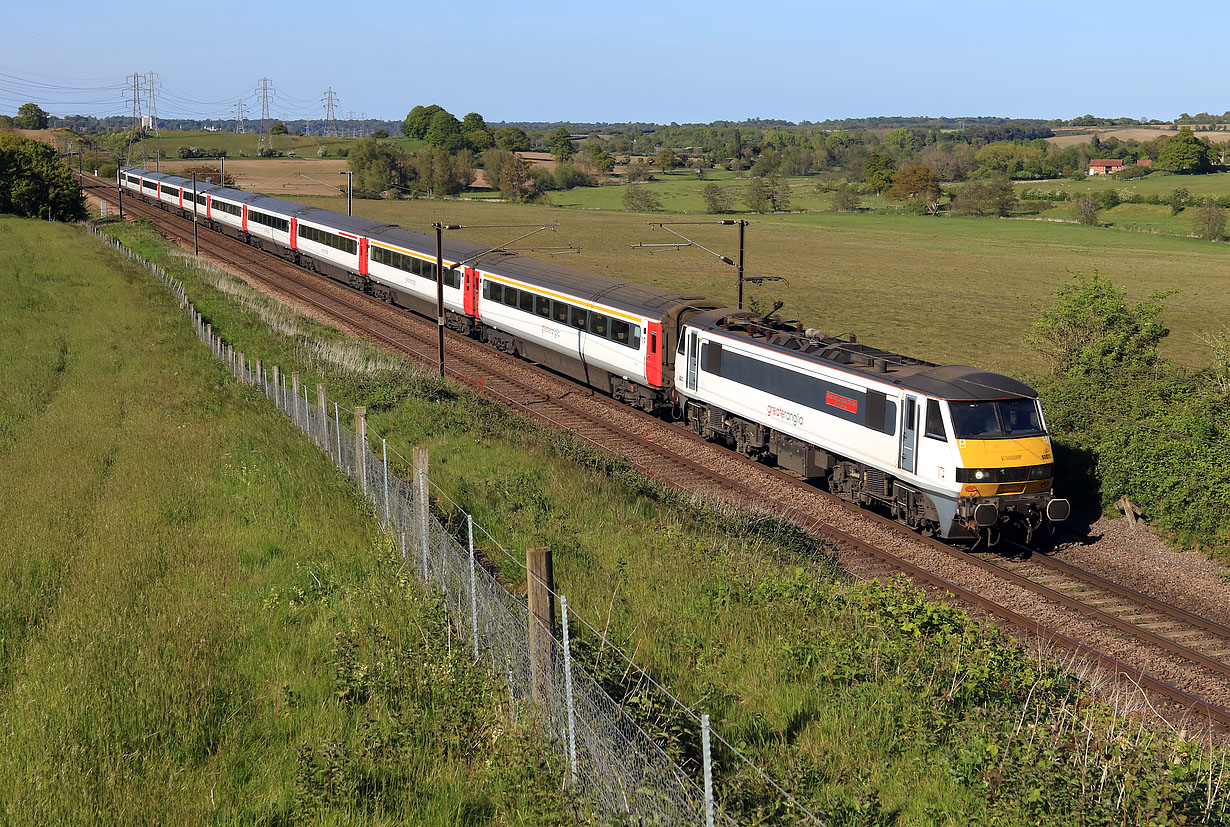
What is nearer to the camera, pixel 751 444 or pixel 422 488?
pixel 422 488

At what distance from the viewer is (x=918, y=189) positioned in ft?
497

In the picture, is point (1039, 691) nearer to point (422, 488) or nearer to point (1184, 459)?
point (422, 488)

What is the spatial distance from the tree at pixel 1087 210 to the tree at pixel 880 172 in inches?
1647

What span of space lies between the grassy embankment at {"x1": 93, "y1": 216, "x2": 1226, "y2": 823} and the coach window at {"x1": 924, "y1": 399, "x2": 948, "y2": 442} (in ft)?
13.2

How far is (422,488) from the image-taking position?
11000 millimetres

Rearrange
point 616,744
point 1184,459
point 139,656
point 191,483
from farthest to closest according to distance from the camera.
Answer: point 1184,459 < point 191,483 < point 139,656 < point 616,744

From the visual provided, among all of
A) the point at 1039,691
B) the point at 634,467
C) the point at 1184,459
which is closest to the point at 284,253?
the point at 634,467

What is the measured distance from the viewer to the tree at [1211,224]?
333 feet

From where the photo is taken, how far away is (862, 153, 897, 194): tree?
164000 mm

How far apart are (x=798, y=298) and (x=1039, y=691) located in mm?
56123

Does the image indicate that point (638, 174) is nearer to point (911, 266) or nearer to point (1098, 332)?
point (911, 266)

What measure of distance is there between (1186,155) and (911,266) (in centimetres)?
12160

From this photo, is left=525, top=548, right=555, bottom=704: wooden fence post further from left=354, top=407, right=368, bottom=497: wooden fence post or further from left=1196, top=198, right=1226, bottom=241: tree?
left=1196, top=198, right=1226, bottom=241: tree

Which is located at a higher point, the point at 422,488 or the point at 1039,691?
the point at 422,488
